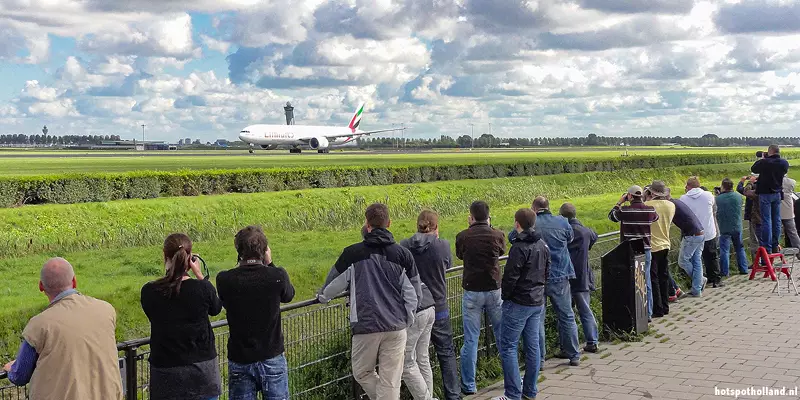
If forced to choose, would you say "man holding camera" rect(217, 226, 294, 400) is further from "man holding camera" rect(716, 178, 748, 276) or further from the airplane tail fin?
the airplane tail fin

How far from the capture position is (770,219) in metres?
17.0

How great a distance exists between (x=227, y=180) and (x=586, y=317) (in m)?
23.9

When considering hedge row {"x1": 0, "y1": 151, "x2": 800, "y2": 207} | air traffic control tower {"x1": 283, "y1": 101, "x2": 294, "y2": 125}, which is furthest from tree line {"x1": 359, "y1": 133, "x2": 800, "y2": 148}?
hedge row {"x1": 0, "y1": 151, "x2": 800, "y2": 207}

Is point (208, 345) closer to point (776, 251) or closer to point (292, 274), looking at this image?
point (292, 274)

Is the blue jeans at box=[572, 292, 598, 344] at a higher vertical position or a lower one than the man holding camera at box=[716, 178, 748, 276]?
lower

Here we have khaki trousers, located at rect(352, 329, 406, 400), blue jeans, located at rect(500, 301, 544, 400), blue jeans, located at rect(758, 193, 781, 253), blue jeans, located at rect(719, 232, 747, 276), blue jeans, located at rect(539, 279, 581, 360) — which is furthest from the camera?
blue jeans, located at rect(758, 193, 781, 253)

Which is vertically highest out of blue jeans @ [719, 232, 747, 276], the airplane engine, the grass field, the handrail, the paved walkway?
the airplane engine

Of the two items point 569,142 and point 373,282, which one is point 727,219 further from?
point 569,142

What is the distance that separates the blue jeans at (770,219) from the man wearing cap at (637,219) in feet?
21.3

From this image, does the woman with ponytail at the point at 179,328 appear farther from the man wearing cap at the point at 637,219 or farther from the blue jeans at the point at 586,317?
the man wearing cap at the point at 637,219

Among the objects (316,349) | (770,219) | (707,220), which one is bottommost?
(316,349)

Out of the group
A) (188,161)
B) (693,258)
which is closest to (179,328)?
(693,258)

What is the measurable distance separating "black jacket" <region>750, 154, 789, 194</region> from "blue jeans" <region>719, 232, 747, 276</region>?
1.39 m

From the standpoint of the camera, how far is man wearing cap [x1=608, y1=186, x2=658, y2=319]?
11461mm
